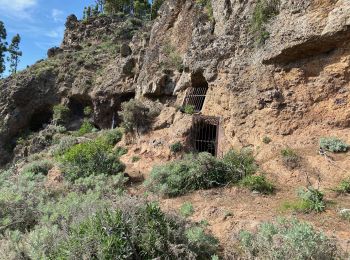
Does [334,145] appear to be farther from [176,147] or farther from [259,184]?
[176,147]

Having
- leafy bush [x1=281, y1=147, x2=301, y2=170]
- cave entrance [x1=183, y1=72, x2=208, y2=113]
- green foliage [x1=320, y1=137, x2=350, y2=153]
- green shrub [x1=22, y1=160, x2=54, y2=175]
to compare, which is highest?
cave entrance [x1=183, y1=72, x2=208, y2=113]

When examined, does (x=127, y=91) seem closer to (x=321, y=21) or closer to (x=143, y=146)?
(x=143, y=146)

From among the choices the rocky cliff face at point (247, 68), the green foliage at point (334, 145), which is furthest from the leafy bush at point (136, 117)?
the green foliage at point (334, 145)

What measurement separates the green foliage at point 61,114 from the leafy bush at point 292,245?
18.0 m

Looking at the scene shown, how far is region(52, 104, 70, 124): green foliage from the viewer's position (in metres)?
21.4

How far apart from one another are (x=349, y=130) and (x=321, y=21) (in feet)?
9.99

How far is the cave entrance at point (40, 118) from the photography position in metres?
22.9

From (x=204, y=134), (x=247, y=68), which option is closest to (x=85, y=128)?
(x=204, y=134)

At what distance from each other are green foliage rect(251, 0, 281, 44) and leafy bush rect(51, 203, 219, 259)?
772 cm

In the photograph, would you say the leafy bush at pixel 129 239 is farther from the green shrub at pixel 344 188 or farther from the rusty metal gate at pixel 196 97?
the rusty metal gate at pixel 196 97

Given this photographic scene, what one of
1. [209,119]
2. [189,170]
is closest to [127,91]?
[209,119]

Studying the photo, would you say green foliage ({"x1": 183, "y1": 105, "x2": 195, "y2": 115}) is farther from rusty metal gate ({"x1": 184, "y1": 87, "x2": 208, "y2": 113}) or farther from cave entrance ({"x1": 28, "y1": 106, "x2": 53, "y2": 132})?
cave entrance ({"x1": 28, "y1": 106, "x2": 53, "y2": 132})

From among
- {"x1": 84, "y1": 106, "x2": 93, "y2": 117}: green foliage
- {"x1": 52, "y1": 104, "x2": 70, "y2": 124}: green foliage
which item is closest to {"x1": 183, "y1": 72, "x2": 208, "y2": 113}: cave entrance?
{"x1": 84, "y1": 106, "x2": 93, "y2": 117}: green foliage

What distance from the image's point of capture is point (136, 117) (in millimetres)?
13984
